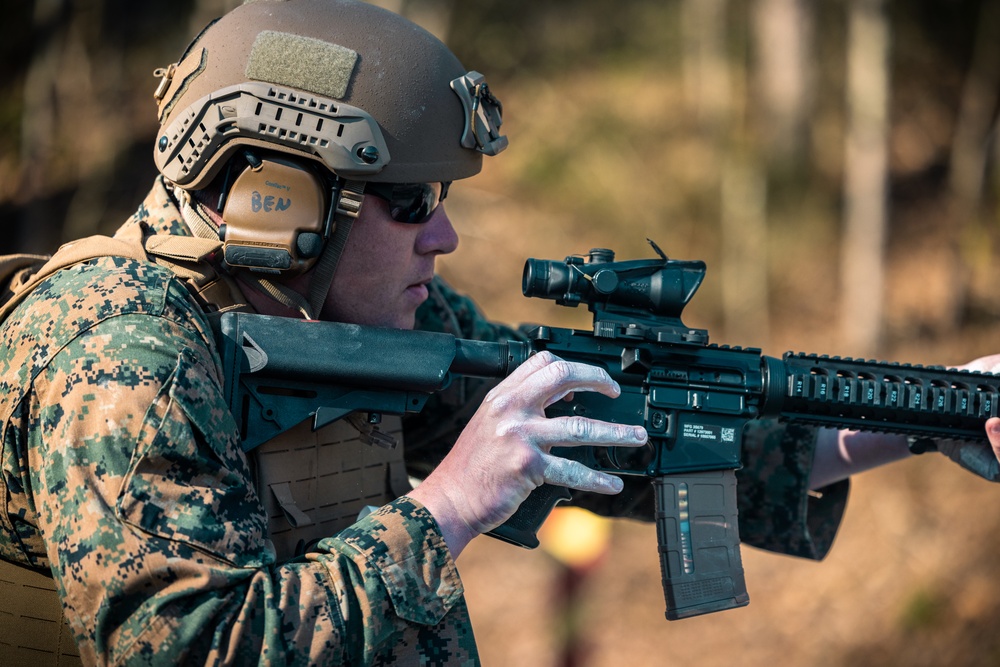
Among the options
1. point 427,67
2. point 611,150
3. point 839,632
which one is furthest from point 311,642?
point 611,150

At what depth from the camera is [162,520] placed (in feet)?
7.14

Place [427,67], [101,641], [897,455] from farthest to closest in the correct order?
1. [897,455]
2. [427,67]
3. [101,641]

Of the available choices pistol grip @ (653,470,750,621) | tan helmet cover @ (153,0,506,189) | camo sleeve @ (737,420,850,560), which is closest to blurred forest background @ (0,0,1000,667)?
camo sleeve @ (737,420,850,560)

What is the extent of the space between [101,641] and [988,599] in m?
6.54

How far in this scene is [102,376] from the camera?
2.27 metres

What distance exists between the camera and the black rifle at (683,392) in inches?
116

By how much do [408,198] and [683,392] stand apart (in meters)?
1.03

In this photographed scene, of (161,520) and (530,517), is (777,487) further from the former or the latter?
(161,520)

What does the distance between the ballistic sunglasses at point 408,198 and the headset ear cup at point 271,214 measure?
201 mm

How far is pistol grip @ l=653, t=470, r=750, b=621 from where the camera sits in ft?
9.99

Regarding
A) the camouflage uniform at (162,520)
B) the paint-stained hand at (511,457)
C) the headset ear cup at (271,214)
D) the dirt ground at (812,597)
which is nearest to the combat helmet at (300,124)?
the headset ear cup at (271,214)

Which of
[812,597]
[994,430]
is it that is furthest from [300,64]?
[812,597]

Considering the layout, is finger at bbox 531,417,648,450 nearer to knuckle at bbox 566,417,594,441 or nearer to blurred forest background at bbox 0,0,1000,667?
knuckle at bbox 566,417,594,441

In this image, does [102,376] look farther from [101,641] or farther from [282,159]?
[282,159]
